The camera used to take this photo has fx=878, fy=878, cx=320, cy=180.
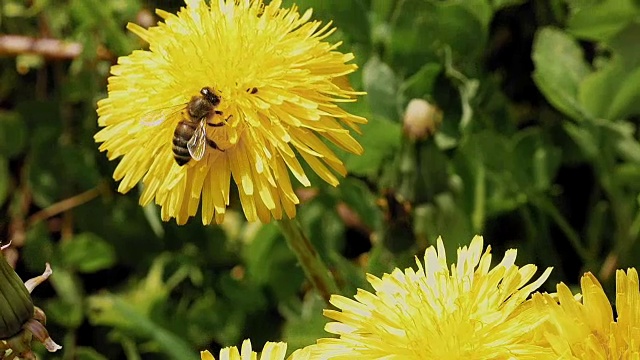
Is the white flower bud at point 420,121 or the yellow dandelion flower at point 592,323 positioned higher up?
the white flower bud at point 420,121

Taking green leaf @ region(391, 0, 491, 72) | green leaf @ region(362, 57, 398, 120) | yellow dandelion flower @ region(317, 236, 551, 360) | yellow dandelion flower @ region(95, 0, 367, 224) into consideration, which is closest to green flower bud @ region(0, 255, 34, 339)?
yellow dandelion flower @ region(95, 0, 367, 224)

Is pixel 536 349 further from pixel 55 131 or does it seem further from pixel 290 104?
pixel 55 131

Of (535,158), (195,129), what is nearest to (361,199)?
(535,158)

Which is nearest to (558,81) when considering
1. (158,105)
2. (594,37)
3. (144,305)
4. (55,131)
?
(594,37)

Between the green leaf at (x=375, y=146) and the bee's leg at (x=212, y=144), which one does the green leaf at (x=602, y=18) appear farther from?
the bee's leg at (x=212, y=144)

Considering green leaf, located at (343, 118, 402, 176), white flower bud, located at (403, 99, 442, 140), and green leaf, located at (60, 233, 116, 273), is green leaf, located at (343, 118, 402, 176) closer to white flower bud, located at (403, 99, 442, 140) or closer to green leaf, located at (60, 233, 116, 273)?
white flower bud, located at (403, 99, 442, 140)

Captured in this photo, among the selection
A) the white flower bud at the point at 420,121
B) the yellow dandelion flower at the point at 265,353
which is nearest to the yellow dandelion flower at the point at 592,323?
the yellow dandelion flower at the point at 265,353
